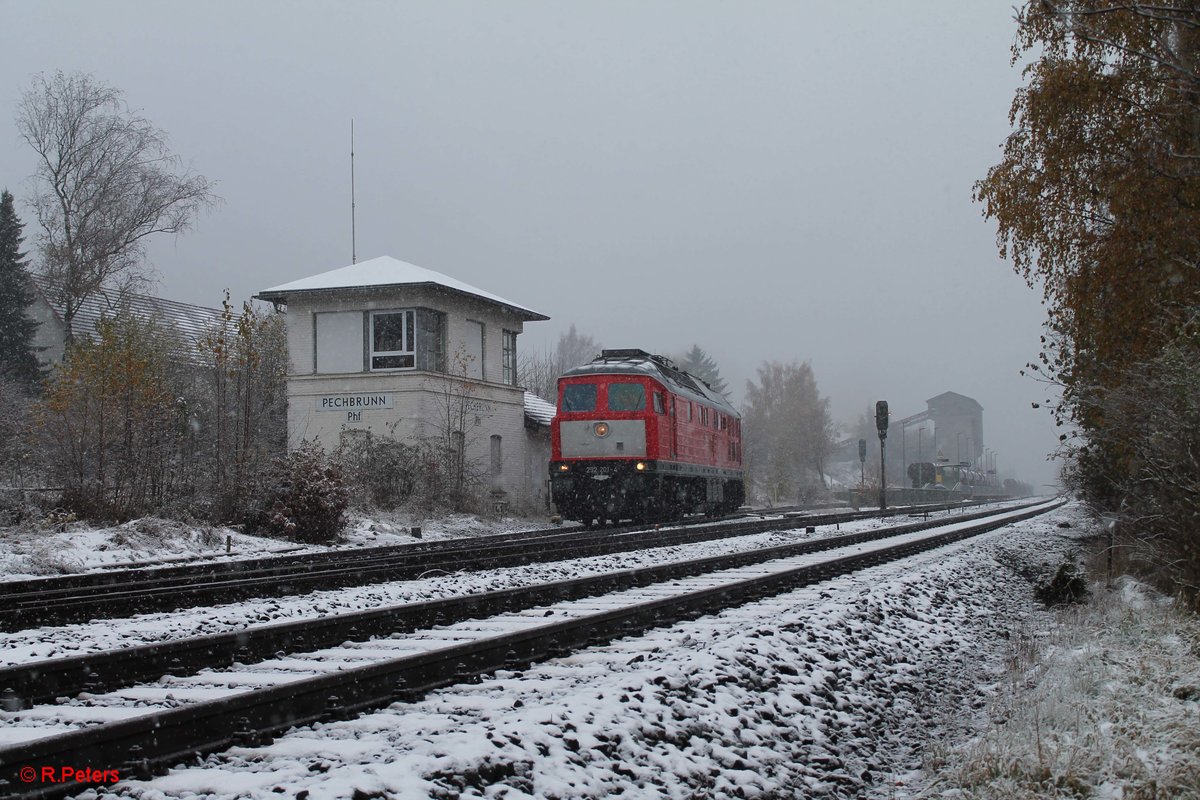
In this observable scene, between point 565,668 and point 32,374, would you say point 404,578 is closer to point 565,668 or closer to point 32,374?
point 565,668

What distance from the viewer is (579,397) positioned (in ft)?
74.9

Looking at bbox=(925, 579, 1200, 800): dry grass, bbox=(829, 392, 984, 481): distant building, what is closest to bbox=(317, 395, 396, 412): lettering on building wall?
bbox=(925, 579, 1200, 800): dry grass

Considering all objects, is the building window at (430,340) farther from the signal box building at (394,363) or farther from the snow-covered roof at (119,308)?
the snow-covered roof at (119,308)

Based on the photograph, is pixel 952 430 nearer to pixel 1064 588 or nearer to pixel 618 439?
pixel 618 439

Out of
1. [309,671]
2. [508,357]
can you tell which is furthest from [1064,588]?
[508,357]

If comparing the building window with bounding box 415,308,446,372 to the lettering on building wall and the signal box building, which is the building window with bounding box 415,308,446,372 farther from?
the lettering on building wall

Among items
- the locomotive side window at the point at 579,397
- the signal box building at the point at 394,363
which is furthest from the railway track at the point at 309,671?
the signal box building at the point at 394,363

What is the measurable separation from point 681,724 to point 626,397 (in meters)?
17.3

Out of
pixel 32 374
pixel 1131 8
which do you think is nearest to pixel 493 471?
pixel 32 374

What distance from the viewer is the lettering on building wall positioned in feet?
95.7

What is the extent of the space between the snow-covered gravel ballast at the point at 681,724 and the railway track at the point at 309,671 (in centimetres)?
23

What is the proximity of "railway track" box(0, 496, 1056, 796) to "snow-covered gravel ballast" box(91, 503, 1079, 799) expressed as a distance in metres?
0.23

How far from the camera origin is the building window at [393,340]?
29547 millimetres

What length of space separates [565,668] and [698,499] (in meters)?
21.0
